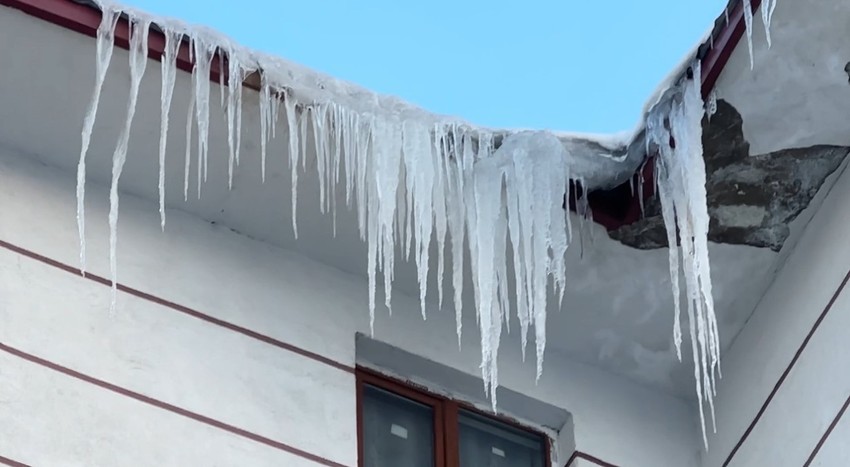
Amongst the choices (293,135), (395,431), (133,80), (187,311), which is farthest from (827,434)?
(133,80)

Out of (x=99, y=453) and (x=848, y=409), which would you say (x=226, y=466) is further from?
(x=848, y=409)

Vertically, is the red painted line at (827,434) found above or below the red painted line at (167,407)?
above

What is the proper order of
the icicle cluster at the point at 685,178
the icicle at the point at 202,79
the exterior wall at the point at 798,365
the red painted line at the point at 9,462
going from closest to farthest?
the red painted line at the point at 9,462 < the icicle at the point at 202,79 < the icicle cluster at the point at 685,178 < the exterior wall at the point at 798,365

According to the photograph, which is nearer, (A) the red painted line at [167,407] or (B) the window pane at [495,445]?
(A) the red painted line at [167,407]

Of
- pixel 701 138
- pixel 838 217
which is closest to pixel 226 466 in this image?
pixel 701 138

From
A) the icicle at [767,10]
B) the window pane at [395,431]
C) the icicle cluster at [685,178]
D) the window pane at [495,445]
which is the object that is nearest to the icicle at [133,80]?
the window pane at [395,431]

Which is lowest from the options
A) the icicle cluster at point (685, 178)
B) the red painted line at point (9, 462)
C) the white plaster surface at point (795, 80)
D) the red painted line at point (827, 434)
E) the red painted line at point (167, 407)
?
the red painted line at point (9, 462)

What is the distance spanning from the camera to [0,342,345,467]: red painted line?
478 cm

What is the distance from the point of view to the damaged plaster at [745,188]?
17.4 feet

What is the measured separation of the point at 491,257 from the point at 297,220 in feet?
2.01

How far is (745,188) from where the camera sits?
17.9 feet

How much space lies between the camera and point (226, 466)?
485 centimetres

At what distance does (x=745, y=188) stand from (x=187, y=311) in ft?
5.49

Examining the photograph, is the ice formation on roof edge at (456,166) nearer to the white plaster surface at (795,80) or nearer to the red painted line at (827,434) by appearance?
the white plaster surface at (795,80)
